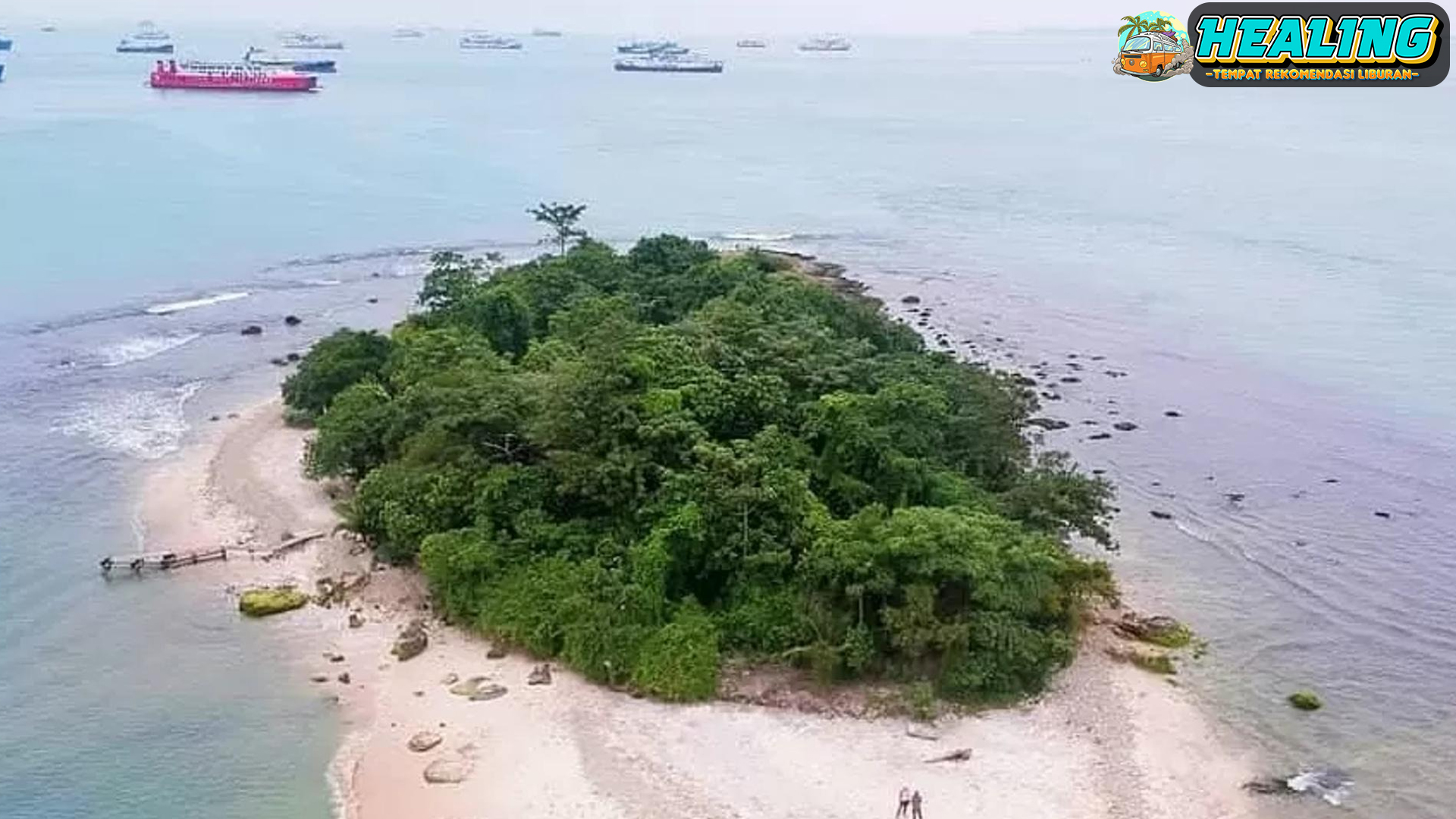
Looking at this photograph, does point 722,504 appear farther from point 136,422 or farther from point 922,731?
point 136,422

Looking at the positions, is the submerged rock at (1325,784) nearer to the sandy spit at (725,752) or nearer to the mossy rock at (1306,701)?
the sandy spit at (725,752)

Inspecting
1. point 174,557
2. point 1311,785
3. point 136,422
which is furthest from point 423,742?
point 136,422

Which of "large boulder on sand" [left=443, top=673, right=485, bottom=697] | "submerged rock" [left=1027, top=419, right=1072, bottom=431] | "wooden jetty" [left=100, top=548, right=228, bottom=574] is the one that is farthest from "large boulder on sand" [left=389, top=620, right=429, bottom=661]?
"submerged rock" [left=1027, top=419, right=1072, bottom=431]

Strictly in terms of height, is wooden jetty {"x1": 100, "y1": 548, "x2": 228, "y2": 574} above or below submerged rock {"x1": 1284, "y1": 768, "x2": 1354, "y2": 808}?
above

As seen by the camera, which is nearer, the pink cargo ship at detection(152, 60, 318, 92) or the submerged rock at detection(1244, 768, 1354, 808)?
the submerged rock at detection(1244, 768, 1354, 808)

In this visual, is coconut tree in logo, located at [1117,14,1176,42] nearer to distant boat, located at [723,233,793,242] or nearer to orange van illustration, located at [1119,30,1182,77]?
orange van illustration, located at [1119,30,1182,77]

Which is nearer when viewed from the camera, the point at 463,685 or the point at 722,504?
the point at 463,685
